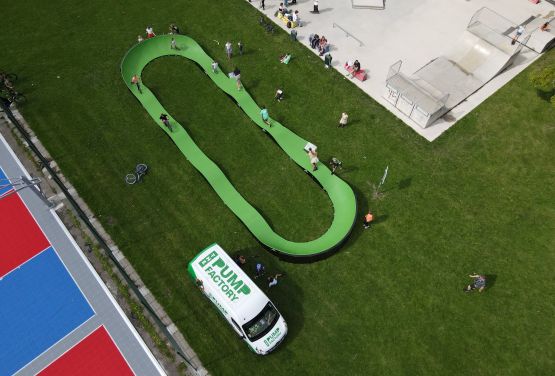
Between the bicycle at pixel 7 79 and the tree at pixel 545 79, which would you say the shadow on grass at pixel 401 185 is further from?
the bicycle at pixel 7 79

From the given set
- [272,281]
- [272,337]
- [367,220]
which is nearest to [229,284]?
[272,281]

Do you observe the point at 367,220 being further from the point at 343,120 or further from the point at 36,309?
the point at 36,309

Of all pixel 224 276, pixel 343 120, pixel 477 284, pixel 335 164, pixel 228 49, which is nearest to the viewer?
pixel 224 276

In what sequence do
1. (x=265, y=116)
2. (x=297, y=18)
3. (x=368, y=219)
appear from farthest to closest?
(x=297, y=18)
(x=265, y=116)
(x=368, y=219)

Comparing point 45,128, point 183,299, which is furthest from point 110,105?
point 183,299

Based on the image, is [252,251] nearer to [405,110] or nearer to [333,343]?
[333,343]

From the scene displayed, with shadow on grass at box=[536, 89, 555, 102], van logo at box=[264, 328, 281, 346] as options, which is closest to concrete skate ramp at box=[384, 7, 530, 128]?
shadow on grass at box=[536, 89, 555, 102]

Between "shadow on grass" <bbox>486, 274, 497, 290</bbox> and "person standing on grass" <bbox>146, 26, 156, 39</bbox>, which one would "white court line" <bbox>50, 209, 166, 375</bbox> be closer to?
"person standing on grass" <bbox>146, 26, 156, 39</bbox>

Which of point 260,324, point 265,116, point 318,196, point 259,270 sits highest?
point 265,116
